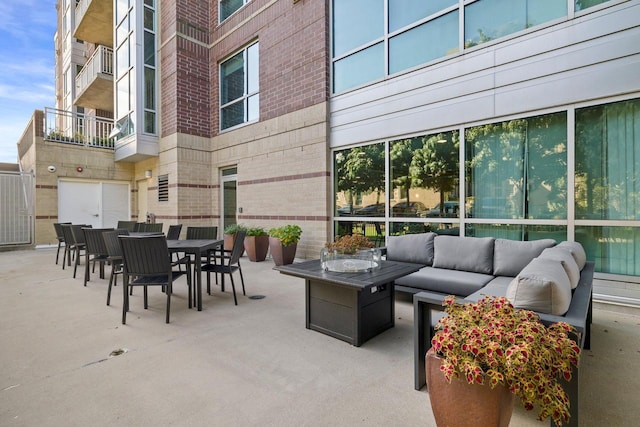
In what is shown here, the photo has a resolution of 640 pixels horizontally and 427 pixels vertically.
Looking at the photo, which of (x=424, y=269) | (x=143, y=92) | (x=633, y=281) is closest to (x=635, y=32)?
(x=633, y=281)

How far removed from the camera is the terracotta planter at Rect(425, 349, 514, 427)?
1484 mm

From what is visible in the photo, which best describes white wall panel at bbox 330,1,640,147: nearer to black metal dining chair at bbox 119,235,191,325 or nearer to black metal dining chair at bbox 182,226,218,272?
black metal dining chair at bbox 182,226,218,272

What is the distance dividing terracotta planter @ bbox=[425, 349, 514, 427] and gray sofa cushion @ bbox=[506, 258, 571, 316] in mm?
570

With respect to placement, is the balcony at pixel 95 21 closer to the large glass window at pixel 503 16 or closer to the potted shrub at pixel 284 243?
the potted shrub at pixel 284 243

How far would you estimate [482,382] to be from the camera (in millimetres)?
1457

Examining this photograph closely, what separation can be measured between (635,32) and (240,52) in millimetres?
8318

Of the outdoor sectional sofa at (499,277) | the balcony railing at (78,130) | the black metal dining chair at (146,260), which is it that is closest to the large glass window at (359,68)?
the outdoor sectional sofa at (499,277)

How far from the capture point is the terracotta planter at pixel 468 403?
4.87ft

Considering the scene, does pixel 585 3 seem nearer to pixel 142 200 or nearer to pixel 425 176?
pixel 425 176

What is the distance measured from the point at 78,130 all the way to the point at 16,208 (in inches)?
123

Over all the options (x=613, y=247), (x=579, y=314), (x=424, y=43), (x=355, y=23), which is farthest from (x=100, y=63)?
(x=613, y=247)

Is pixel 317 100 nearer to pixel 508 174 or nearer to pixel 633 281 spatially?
pixel 508 174

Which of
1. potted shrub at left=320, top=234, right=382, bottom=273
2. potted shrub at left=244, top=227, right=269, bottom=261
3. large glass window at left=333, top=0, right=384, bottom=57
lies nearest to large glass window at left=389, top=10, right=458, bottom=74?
large glass window at left=333, top=0, right=384, bottom=57

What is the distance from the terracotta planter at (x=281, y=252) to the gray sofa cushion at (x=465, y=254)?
3250mm
